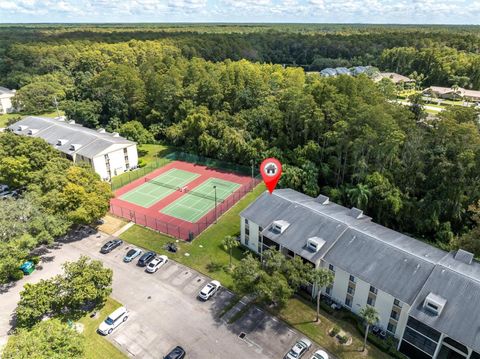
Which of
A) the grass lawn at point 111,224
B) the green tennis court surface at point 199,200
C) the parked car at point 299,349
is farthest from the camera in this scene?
the green tennis court surface at point 199,200

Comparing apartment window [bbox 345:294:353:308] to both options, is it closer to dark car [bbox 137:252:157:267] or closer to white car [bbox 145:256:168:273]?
white car [bbox 145:256:168:273]

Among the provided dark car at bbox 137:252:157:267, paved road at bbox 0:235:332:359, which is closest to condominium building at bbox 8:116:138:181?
paved road at bbox 0:235:332:359

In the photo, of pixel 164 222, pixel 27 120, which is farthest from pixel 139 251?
pixel 27 120

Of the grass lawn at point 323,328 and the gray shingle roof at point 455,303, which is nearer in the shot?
the gray shingle roof at point 455,303

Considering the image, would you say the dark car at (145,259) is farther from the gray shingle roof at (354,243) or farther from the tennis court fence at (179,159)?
the tennis court fence at (179,159)

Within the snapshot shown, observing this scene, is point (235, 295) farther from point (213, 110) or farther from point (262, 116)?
point (213, 110)

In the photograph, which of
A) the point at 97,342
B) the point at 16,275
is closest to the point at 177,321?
the point at 97,342

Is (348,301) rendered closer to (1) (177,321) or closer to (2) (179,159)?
(1) (177,321)

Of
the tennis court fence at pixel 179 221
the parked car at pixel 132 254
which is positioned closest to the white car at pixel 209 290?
the tennis court fence at pixel 179 221
